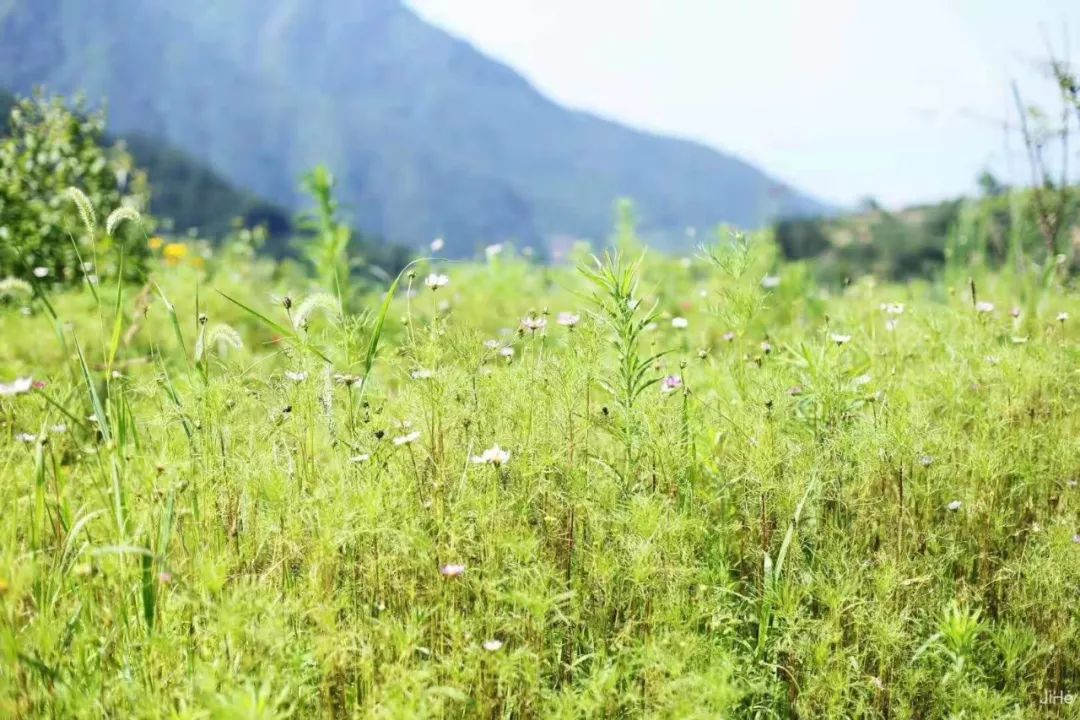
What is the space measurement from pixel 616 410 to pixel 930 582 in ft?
3.12

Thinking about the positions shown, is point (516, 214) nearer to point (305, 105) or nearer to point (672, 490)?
point (305, 105)

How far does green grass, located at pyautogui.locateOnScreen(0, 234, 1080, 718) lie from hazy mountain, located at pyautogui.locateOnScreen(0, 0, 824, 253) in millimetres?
63164

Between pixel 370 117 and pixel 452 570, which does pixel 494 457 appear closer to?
pixel 452 570

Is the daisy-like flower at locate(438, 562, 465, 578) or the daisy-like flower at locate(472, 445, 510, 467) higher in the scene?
the daisy-like flower at locate(472, 445, 510, 467)

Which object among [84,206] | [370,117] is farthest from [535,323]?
[370,117]

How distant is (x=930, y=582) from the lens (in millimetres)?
2295

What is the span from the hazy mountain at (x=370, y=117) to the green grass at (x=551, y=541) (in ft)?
207

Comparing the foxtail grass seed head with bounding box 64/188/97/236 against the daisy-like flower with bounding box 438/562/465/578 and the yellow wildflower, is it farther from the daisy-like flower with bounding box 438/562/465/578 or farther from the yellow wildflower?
the yellow wildflower

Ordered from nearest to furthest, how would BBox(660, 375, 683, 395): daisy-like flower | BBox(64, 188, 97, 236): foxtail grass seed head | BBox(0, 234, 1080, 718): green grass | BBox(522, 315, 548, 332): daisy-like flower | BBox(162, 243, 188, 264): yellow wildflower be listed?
BBox(0, 234, 1080, 718): green grass < BBox(64, 188, 97, 236): foxtail grass seed head < BBox(522, 315, 548, 332): daisy-like flower < BBox(660, 375, 683, 395): daisy-like flower < BBox(162, 243, 188, 264): yellow wildflower

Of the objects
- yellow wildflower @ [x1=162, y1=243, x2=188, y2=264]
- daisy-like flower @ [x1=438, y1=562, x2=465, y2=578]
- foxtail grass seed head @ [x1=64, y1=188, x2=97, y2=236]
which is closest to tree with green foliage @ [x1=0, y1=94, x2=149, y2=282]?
yellow wildflower @ [x1=162, y1=243, x2=188, y2=264]

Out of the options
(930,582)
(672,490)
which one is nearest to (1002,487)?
(930,582)

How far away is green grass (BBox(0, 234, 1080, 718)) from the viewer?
5.81ft

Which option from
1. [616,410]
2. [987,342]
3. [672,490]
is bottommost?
[672,490]

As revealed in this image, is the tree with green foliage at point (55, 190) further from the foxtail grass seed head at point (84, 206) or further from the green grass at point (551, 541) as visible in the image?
the foxtail grass seed head at point (84, 206)
